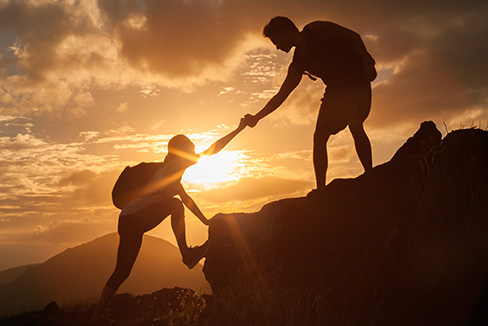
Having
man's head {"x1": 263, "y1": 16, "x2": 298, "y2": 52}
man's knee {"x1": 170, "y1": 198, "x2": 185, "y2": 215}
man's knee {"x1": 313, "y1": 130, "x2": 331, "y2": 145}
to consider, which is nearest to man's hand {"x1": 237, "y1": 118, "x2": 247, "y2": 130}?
man's knee {"x1": 313, "y1": 130, "x2": 331, "y2": 145}

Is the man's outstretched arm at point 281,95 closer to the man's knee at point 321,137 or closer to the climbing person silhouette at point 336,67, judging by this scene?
the climbing person silhouette at point 336,67

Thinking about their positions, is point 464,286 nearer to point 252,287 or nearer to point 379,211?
point 379,211

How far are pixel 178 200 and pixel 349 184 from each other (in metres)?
2.46

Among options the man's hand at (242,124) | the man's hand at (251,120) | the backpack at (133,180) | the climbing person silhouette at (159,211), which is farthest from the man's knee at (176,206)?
the man's hand at (251,120)

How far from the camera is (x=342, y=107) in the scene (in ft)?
19.9

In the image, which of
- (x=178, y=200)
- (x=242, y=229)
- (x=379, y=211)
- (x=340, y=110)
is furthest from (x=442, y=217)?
(x=178, y=200)

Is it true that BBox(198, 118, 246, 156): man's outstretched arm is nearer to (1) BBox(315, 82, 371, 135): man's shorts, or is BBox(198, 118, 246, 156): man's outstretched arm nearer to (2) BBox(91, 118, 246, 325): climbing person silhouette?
(2) BBox(91, 118, 246, 325): climbing person silhouette

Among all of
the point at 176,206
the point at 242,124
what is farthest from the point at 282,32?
the point at 176,206

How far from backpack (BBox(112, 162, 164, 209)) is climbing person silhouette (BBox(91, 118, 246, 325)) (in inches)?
4.7

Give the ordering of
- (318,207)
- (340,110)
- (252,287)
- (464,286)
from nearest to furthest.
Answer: (464,286), (252,287), (318,207), (340,110)

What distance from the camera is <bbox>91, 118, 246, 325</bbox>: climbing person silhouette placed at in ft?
20.0

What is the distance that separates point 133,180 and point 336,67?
11.0ft

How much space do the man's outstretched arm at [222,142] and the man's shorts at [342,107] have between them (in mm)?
1246

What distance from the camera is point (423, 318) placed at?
4.31m
